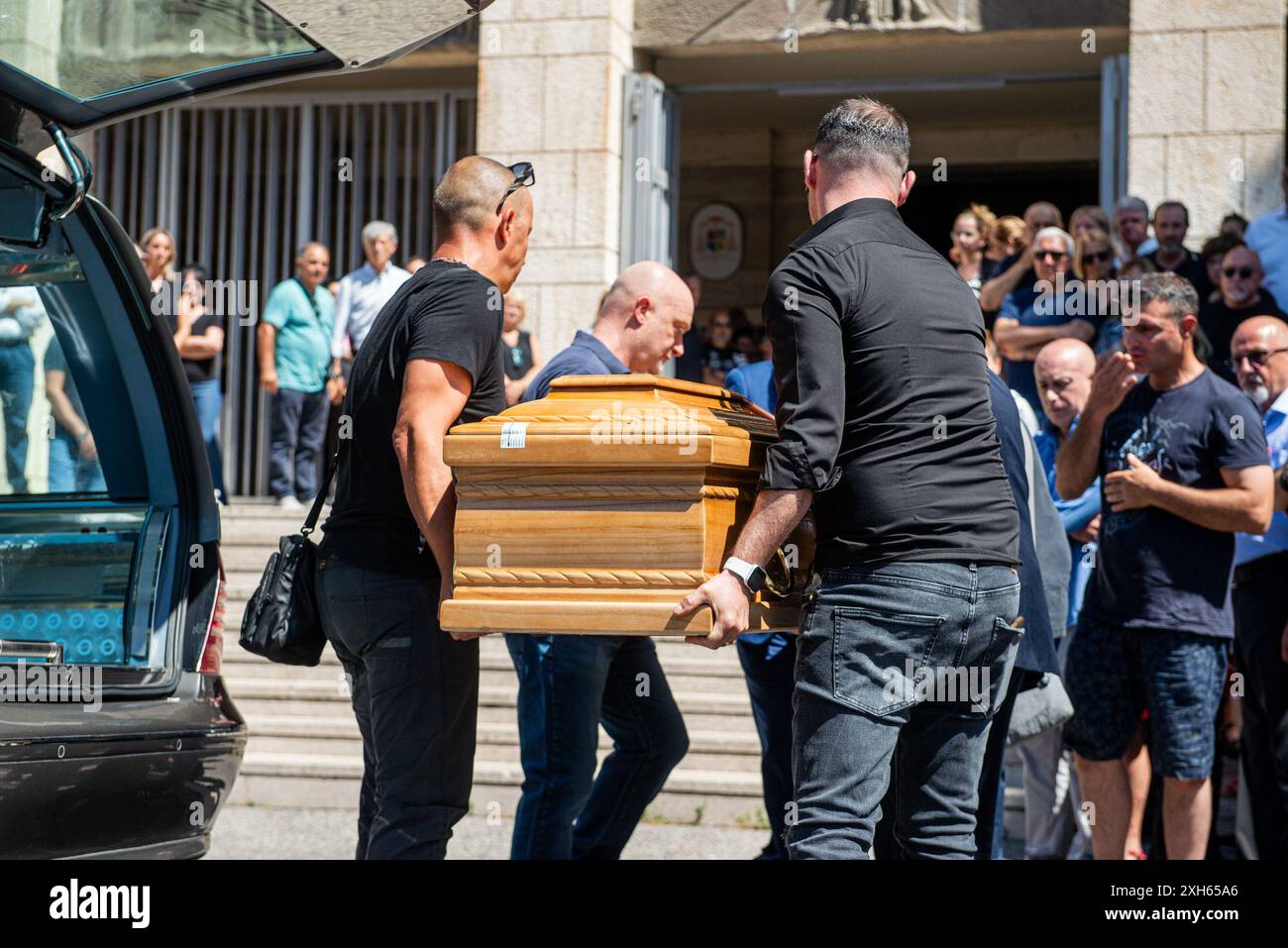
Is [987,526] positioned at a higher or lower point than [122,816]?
higher

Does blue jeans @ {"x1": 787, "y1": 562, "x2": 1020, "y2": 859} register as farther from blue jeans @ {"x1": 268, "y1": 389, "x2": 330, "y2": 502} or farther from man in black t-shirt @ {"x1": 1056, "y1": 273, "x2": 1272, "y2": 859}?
blue jeans @ {"x1": 268, "y1": 389, "x2": 330, "y2": 502}

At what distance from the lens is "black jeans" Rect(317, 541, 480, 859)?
12.5 ft

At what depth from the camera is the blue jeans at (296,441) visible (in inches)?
432

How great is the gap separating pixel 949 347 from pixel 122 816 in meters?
2.44

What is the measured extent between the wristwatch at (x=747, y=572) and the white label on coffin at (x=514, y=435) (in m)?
0.52

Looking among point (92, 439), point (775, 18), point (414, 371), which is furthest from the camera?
point (775, 18)

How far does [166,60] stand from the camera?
14.4 feet

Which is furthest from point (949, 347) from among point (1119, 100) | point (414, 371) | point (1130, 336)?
point (1119, 100)

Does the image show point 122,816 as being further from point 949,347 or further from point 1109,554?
point 1109,554

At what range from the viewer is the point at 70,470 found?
484 centimetres

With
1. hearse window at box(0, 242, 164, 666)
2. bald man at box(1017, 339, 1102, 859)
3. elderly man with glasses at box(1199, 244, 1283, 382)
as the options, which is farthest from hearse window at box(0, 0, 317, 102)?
elderly man with glasses at box(1199, 244, 1283, 382)

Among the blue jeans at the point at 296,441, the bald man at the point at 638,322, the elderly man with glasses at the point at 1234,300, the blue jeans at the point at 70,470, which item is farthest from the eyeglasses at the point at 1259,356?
the blue jeans at the point at 296,441
